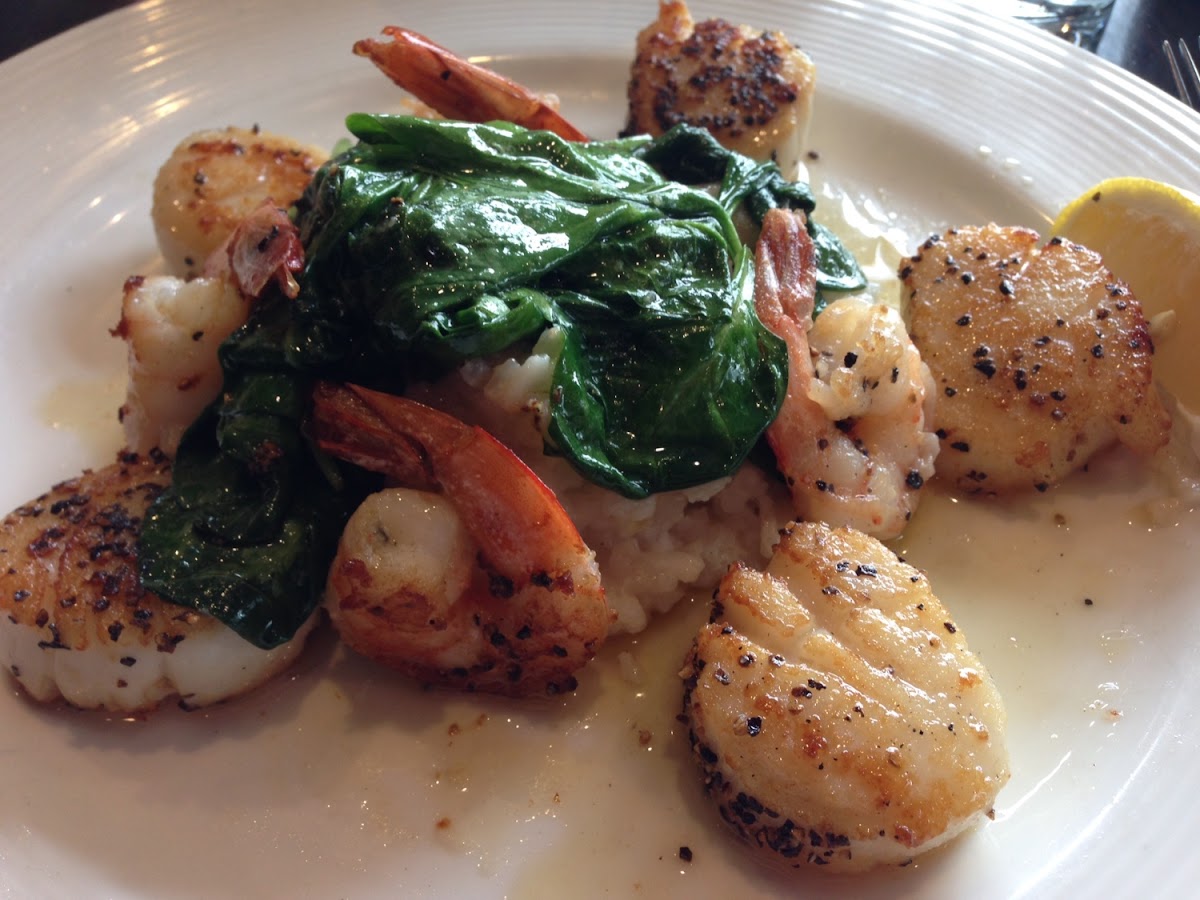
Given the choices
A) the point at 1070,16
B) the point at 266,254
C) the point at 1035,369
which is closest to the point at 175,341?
the point at 266,254

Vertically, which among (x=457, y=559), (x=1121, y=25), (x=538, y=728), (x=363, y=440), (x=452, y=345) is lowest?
(x=538, y=728)

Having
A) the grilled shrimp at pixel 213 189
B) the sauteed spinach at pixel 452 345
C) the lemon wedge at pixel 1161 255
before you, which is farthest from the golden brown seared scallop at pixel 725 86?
the grilled shrimp at pixel 213 189

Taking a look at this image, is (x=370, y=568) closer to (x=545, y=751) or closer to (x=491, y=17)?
(x=545, y=751)

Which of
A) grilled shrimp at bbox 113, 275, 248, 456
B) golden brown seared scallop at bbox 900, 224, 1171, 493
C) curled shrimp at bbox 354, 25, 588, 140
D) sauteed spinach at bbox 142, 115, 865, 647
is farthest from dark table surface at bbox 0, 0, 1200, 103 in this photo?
sauteed spinach at bbox 142, 115, 865, 647

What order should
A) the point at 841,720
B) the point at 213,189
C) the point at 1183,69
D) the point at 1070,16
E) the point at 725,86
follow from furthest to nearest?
1. the point at 1070,16
2. the point at 1183,69
3. the point at 725,86
4. the point at 213,189
5. the point at 841,720

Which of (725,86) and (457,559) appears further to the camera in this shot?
(725,86)

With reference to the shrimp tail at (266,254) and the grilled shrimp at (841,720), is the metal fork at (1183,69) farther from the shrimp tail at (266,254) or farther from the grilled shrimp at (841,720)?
the shrimp tail at (266,254)

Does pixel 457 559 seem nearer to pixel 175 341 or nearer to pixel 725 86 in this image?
pixel 175 341
